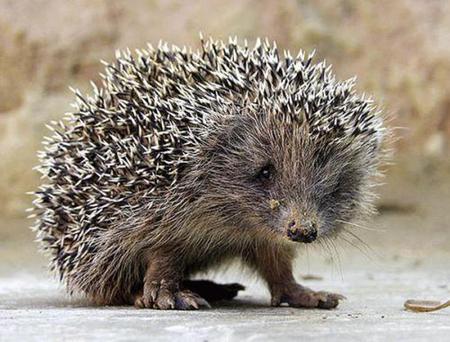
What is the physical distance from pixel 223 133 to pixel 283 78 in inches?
22.9

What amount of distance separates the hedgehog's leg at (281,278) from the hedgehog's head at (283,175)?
62 centimetres

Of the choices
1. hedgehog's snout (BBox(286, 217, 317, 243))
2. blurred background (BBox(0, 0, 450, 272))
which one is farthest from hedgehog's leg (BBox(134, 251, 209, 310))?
blurred background (BBox(0, 0, 450, 272))

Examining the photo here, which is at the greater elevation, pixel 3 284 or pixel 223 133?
pixel 223 133

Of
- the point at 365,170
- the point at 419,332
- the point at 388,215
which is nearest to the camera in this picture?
the point at 419,332

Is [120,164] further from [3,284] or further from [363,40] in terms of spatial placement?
[363,40]

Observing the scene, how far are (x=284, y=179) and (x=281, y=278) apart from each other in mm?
1219

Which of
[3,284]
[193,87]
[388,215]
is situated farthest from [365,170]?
[388,215]

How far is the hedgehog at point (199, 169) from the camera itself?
6.48 meters

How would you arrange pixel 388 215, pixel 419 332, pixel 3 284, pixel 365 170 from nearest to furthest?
pixel 419 332
pixel 365 170
pixel 3 284
pixel 388 215

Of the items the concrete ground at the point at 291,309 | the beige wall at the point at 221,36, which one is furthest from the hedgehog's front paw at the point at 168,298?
the beige wall at the point at 221,36

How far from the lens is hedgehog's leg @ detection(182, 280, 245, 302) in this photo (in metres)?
7.40

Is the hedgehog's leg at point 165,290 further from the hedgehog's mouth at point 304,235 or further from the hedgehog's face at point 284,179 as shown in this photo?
the hedgehog's mouth at point 304,235

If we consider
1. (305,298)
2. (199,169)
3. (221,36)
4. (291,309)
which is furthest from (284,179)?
(221,36)

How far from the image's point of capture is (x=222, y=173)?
6.68 meters
